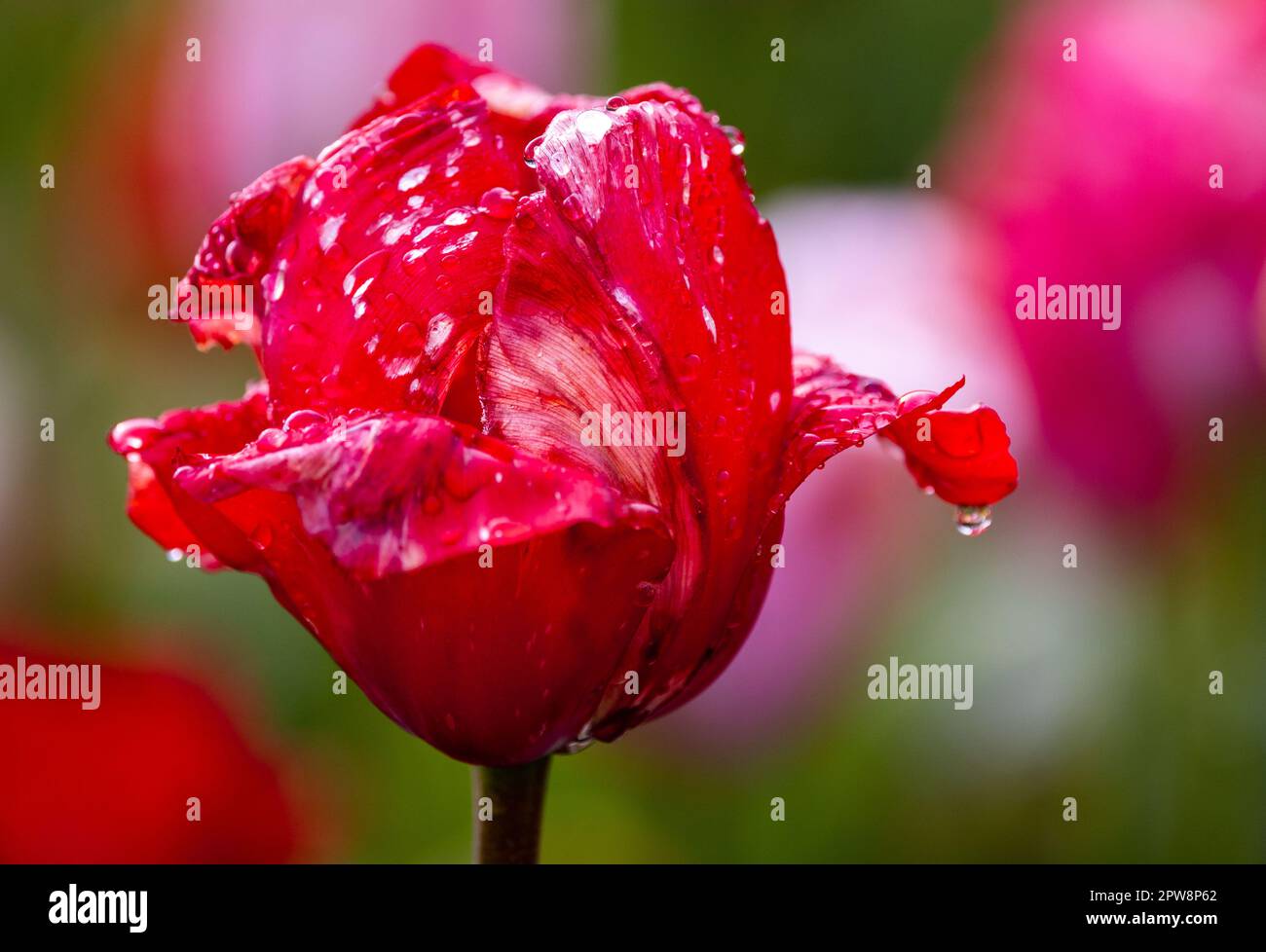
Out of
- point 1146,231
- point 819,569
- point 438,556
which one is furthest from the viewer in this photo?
point 819,569

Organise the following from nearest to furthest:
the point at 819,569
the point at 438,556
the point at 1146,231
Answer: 1. the point at 438,556
2. the point at 1146,231
3. the point at 819,569

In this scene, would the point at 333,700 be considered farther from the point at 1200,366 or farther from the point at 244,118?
the point at 1200,366

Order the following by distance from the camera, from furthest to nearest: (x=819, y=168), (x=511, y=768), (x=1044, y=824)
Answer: (x=819, y=168) < (x=1044, y=824) < (x=511, y=768)

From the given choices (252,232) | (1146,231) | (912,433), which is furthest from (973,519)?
(1146,231)

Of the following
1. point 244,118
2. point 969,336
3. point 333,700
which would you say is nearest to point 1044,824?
point 969,336

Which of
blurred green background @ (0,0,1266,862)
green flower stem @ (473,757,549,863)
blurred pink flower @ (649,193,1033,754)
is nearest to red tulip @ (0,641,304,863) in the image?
blurred green background @ (0,0,1266,862)

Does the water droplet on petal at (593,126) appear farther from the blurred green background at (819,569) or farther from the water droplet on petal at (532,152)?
the blurred green background at (819,569)

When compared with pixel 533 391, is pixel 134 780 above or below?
below

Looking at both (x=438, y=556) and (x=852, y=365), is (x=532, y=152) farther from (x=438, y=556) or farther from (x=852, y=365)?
(x=852, y=365)
